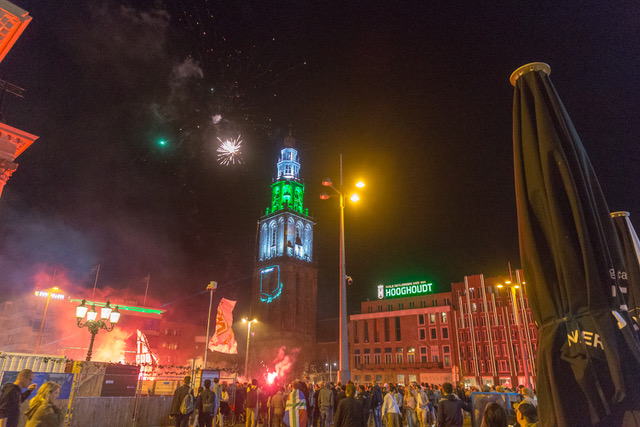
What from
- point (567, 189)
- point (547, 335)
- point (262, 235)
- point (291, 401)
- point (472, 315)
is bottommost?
point (291, 401)

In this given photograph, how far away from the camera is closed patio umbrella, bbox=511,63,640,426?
87.5 inches

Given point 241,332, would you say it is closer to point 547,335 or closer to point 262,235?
point 262,235

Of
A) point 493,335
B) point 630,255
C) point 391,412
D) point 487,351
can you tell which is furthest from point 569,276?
point 493,335

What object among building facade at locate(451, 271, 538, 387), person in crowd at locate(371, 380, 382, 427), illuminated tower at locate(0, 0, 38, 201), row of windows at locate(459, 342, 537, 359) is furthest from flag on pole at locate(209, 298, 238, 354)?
row of windows at locate(459, 342, 537, 359)

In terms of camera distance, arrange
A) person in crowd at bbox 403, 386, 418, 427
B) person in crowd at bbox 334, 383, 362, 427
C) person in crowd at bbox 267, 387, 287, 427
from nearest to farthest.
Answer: person in crowd at bbox 334, 383, 362, 427 < person in crowd at bbox 267, 387, 287, 427 < person in crowd at bbox 403, 386, 418, 427

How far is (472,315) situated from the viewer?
185 ft

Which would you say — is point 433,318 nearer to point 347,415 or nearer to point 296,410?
point 296,410

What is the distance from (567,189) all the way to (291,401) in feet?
35.2

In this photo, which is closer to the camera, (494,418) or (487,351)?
(494,418)

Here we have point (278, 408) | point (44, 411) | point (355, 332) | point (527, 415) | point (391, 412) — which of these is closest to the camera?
point (527, 415)

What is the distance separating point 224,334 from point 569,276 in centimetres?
2329

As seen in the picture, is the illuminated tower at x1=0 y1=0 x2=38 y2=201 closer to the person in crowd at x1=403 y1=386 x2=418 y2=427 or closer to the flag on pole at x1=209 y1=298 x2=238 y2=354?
the flag on pole at x1=209 y1=298 x2=238 y2=354

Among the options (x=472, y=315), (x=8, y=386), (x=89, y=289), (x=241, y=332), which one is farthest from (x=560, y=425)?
(x=241, y=332)

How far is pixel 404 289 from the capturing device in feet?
217
